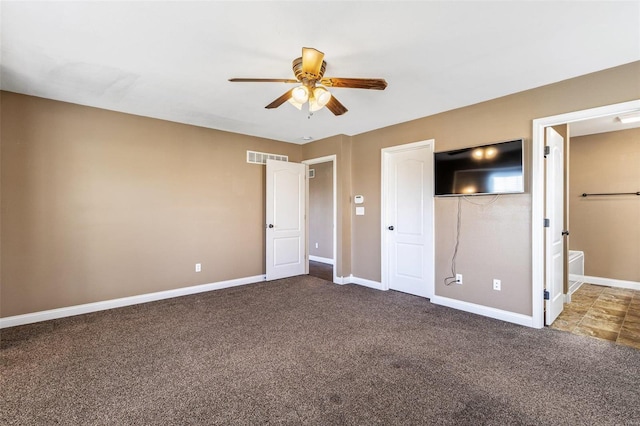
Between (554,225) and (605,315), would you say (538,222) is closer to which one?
(554,225)

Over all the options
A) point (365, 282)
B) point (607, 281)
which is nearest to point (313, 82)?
point (365, 282)

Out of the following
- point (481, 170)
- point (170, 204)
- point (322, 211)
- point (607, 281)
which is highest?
point (481, 170)

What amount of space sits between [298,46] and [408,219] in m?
2.92

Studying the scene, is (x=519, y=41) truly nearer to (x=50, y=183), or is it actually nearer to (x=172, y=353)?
(x=172, y=353)

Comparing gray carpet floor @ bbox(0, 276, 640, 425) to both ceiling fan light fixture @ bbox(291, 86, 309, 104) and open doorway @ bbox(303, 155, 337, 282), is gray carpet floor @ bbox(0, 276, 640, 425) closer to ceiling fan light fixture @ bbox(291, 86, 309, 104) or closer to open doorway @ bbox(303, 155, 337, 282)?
ceiling fan light fixture @ bbox(291, 86, 309, 104)

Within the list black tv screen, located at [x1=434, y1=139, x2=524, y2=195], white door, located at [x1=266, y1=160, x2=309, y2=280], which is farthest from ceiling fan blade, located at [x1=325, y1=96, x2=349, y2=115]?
white door, located at [x1=266, y1=160, x2=309, y2=280]

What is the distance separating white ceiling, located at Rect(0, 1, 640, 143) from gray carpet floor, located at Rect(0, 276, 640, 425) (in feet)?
8.52

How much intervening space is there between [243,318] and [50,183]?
2796 millimetres

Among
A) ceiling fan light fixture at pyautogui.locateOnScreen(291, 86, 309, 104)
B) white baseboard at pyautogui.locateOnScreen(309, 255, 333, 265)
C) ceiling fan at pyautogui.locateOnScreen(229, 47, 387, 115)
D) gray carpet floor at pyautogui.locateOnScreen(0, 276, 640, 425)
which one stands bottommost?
gray carpet floor at pyautogui.locateOnScreen(0, 276, 640, 425)

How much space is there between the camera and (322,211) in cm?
722

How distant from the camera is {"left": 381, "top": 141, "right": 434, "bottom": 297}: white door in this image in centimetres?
405

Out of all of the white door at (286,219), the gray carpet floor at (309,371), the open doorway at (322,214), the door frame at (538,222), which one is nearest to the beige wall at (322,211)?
the open doorway at (322,214)

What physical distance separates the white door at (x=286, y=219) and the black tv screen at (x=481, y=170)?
8.54 feet

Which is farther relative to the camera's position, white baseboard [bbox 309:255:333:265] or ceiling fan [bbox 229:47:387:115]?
white baseboard [bbox 309:255:333:265]
